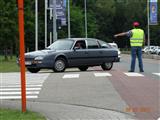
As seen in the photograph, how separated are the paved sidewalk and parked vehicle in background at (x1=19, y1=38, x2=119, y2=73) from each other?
10.6m

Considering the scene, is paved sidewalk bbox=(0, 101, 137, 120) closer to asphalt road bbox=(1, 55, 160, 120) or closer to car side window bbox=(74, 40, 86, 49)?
asphalt road bbox=(1, 55, 160, 120)

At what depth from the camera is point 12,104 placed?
1309 centimetres

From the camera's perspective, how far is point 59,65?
2428cm

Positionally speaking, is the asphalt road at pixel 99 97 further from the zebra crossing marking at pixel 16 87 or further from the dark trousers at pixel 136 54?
the dark trousers at pixel 136 54

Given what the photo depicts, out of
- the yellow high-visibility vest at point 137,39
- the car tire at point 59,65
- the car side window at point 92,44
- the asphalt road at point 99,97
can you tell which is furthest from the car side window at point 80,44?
the asphalt road at point 99,97

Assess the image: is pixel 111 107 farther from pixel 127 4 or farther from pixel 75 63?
pixel 127 4

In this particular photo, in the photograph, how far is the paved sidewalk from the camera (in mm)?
10672

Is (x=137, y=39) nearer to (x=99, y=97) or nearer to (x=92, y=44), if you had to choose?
(x=92, y=44)

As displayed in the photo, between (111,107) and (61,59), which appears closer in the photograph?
(111,107)

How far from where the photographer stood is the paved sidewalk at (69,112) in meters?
10.7

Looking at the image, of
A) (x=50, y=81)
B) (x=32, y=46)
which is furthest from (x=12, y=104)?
(x=32, y=46)

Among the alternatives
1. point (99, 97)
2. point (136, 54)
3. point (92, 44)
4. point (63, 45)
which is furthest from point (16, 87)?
point (92, 44)

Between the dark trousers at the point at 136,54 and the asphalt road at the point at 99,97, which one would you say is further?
the dark trousers at the point at 136,54

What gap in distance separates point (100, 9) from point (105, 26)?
165 inches
